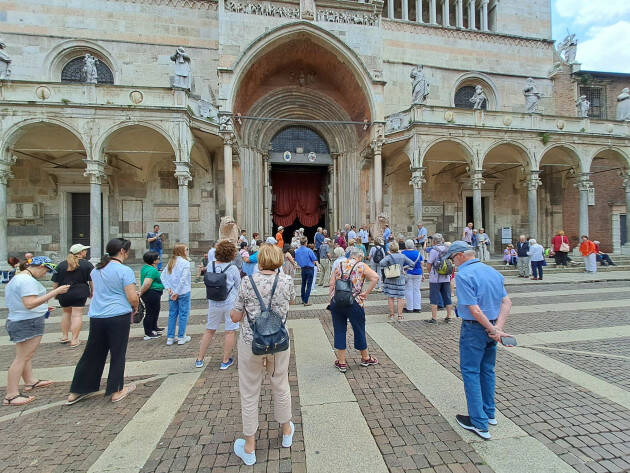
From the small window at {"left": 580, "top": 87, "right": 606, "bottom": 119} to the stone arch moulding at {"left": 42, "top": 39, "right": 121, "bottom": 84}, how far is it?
30812 mm

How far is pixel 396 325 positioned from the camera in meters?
5.88

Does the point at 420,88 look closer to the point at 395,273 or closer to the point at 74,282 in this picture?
the point at 395,273

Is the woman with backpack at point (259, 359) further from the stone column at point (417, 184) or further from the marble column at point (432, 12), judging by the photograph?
the marble column at point (432, 12)

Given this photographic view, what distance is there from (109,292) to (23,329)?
3.71 feet

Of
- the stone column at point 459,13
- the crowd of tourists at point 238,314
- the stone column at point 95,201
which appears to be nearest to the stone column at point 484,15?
the stone column at point 459,13

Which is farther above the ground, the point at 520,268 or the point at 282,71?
the point at 282,71

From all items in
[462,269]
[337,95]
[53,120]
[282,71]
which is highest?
[282,71]

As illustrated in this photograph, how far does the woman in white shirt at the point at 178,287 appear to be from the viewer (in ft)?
16.0

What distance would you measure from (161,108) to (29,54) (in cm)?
Result: 945

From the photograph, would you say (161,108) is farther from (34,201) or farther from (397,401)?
(397,401)

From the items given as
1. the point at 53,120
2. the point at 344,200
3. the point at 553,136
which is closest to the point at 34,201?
the point at 53,120

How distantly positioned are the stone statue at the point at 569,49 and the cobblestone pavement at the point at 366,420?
23869 mm

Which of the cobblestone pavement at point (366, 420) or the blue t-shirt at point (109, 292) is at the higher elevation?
the blue t-shirt at point (109, 292)

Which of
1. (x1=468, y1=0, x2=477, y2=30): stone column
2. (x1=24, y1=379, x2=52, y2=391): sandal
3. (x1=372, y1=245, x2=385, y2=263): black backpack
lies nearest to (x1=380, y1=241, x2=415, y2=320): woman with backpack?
(x1=372, y1=245, x2=385, y2=263): black backpack
